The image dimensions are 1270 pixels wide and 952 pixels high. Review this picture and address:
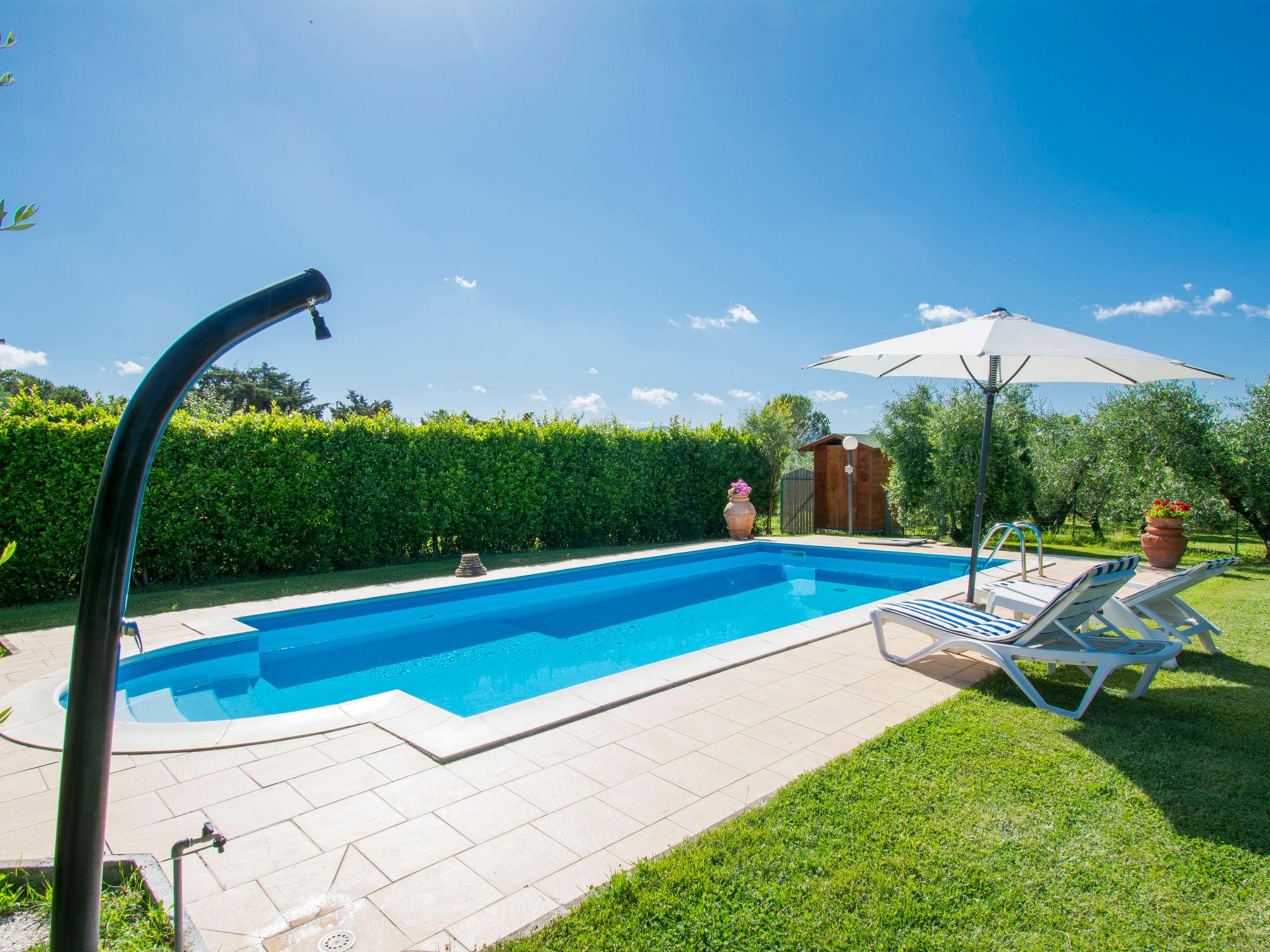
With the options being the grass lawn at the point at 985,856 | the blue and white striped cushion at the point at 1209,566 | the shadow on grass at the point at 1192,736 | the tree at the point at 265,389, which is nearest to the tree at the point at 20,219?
the grass lawn at the point at 985,856

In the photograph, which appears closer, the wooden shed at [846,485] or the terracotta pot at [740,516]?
the terracotta pot at [740,516]

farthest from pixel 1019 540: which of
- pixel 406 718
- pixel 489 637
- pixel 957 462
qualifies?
pixel 406 718

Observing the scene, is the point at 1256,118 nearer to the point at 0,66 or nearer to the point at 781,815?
the point at 781,815

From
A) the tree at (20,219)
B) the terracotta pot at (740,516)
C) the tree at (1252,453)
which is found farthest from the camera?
the terracotta pot at (740,516)

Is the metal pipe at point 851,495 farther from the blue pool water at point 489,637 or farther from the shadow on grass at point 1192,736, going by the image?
the shadow on grass at point 1192,736

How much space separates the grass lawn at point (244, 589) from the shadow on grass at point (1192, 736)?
8.03 meters

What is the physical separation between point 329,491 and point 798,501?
1215 cm

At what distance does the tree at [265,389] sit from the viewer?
36938mm

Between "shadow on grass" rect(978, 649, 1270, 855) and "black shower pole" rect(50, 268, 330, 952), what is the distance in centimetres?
393

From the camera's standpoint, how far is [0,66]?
4.94 metres

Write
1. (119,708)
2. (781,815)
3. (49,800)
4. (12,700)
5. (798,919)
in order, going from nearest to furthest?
(798,919) < (781,815) < (49,800) < (12,700) < (119,708)

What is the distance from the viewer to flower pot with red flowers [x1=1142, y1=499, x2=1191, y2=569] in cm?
1007

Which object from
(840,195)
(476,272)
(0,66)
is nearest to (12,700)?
(0,66)

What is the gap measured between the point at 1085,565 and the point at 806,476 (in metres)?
8.06
